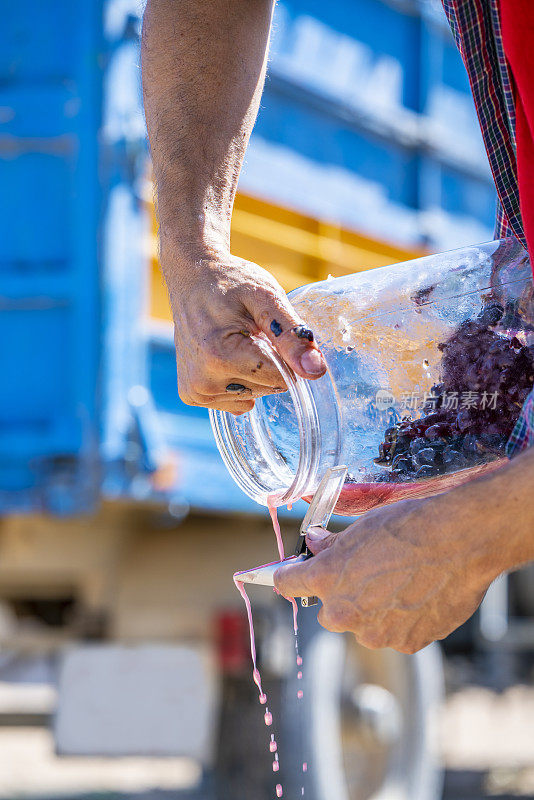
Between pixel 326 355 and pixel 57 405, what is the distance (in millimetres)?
1938

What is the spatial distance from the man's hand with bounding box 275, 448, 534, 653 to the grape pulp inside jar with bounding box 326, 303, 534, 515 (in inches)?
7.2

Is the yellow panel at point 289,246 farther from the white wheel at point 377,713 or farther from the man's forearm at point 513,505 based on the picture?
the man's forearm at point 513,505

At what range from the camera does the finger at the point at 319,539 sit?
1.00 meters

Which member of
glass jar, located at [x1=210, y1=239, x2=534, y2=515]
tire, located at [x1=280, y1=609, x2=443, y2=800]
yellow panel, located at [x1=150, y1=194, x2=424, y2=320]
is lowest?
tire, located at [x1=280, y1=609, x2=443, y2=800]

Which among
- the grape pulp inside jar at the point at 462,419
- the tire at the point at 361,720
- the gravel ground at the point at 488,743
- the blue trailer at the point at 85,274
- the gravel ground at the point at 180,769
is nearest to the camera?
the grape pulp inside jar at the point at 462,419

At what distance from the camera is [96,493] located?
2955 millimetres

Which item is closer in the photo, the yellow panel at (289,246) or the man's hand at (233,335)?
the man's hand at (233,335)

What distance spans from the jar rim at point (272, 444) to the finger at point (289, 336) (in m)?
0.03

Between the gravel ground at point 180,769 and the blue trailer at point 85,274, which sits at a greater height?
the blue trailer at point 85,274

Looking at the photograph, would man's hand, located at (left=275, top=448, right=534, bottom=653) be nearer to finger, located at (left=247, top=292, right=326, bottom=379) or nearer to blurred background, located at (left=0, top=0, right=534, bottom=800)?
finger, located at (left=247, top=292, right=326, bottom=379)

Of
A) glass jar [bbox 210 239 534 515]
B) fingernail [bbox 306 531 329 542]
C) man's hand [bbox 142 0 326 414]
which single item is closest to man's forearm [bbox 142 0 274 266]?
man's hand [bbox 142 0 326 414]

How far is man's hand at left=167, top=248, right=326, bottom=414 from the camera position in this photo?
42.1 inches

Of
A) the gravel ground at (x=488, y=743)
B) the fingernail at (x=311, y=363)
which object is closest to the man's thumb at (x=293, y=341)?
the fingernail at (x=311, y=363)

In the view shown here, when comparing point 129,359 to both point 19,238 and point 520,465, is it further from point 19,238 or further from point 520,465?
point 520,465
